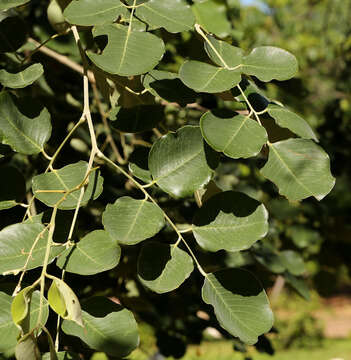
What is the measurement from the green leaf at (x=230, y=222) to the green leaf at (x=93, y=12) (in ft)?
1.06

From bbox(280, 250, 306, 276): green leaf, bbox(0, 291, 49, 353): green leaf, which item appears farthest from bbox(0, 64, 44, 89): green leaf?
bbox(280, 250, 306, 276): green leaf

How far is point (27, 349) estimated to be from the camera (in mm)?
645

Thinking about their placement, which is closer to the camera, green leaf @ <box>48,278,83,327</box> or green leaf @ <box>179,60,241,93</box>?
green leaf @ <box>48,278,83,327</box>

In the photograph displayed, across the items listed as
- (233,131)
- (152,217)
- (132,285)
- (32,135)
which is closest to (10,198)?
(32,135)

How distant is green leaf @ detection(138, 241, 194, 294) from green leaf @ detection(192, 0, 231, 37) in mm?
668

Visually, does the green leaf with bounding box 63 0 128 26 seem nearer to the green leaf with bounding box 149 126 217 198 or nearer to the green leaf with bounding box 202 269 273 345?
the green leaf with bounding box 149 126 217 198

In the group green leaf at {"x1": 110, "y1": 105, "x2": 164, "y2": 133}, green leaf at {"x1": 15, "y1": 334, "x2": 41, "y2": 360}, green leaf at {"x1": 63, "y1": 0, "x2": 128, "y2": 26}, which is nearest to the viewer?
green leaf at {"x1": 15, "y1": 334, "x2": 41, "y2": 360}

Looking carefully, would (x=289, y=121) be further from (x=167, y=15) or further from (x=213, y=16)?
(x=213, y=16)

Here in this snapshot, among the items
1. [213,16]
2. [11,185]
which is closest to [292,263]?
[213,16]

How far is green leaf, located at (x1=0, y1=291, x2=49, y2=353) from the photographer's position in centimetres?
74

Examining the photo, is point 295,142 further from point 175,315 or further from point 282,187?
point 175,315

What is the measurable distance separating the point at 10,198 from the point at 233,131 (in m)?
0.39

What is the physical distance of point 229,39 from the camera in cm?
127

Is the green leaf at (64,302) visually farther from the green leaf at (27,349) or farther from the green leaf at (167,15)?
the green leaf at (167,15)
